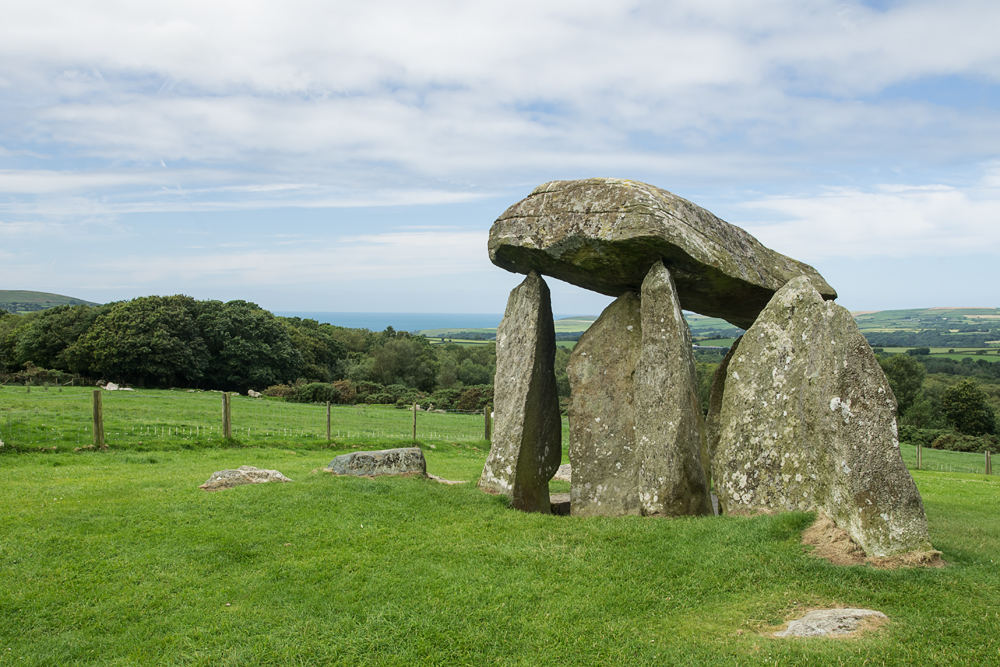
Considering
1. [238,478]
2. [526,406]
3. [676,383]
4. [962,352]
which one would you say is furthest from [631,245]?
[962,352]

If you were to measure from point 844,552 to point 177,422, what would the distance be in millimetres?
22078

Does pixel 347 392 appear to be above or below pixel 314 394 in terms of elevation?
below

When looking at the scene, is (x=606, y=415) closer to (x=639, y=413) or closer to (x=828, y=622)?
(x=639, y=413)

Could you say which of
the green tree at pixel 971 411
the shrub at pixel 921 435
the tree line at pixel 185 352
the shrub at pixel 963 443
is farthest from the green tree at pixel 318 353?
the green tree at pixel 971 411

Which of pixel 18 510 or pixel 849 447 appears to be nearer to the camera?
pixel 849 447

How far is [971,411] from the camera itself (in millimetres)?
49438

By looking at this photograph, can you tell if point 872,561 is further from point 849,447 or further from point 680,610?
point 680,610

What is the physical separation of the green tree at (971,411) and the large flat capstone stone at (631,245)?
44.0 metres

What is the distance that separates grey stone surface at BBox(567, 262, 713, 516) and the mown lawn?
1.40 metres

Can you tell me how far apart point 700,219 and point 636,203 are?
5.73ft

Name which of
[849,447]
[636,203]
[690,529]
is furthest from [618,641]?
[636,203]

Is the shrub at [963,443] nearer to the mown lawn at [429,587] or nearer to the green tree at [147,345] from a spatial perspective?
the mown lawn at [429,587]

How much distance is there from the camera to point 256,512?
11305mm

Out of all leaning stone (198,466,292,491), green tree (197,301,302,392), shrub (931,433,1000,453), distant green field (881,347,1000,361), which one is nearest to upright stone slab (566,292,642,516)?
leaning stone (198,466,292,491)
